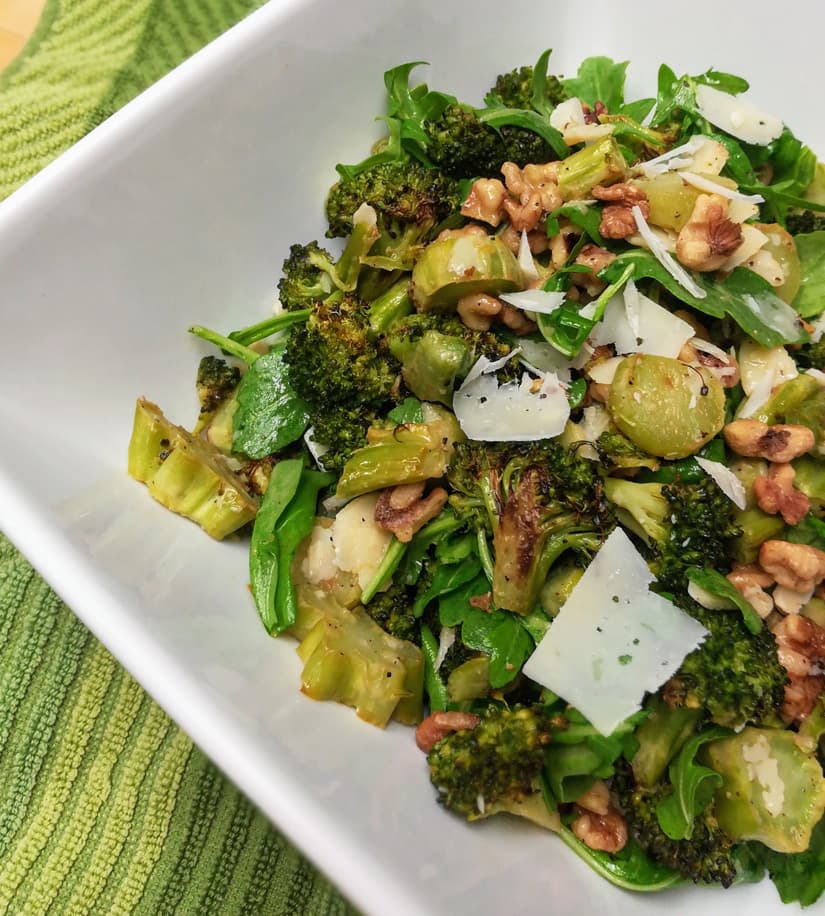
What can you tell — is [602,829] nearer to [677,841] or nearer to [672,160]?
[677,841]

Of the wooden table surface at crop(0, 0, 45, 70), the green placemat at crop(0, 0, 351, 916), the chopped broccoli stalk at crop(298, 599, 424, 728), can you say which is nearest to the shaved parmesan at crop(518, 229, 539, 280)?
A: the chopped broccoli stalk at crop(298, 599, 424, 728)

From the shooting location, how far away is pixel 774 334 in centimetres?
155

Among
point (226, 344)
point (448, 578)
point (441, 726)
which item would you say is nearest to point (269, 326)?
point (226, 344)

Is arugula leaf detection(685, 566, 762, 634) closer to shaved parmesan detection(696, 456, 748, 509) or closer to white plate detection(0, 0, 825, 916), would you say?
shaved parmesan detection(696, 456, 748, 509)

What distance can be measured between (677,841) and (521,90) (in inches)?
68.4

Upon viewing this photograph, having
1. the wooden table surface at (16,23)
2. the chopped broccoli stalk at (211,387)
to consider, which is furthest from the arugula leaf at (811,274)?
the wooden table surface at (16,23)

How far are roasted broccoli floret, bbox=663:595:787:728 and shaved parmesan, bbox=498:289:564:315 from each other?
2.06ft

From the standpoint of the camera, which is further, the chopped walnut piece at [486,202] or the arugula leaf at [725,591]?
the chopped walnut piece at [486,202]

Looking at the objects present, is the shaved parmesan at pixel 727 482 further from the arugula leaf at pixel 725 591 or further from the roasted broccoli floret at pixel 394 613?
the roasted broccoli floret at pixel 394 613

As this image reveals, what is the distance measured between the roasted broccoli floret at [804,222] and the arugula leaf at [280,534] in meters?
1.28

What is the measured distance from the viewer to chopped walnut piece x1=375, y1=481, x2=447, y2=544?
4.88 feet

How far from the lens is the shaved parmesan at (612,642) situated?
1.33 meters

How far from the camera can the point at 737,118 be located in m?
1.82

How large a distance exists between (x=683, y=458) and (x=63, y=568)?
115 centimetres
